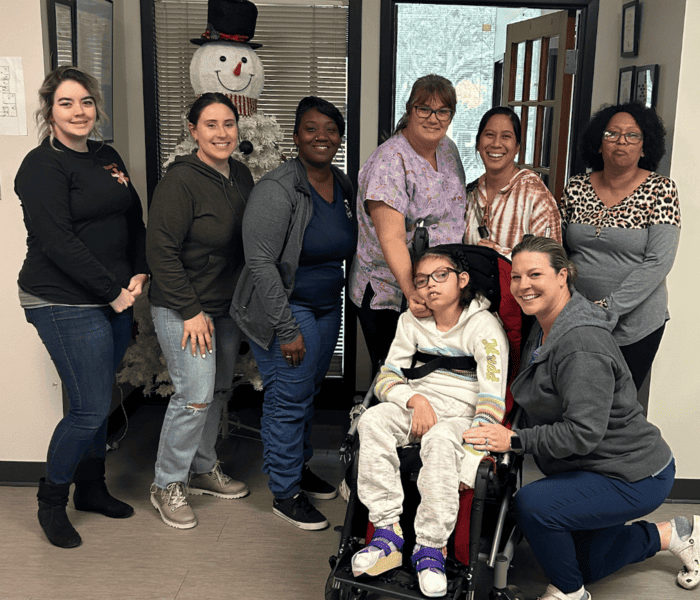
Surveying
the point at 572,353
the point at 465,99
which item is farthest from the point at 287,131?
the point at 465,99

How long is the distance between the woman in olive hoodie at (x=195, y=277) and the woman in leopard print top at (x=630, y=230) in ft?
4.17

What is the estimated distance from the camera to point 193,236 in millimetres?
2619

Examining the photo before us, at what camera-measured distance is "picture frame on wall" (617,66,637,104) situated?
10.8ft

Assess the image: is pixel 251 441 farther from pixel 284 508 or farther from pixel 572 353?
pixel 572 353

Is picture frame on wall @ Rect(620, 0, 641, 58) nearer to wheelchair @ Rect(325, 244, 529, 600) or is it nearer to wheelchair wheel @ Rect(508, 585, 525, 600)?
wheelchair @ Rect(325, 244, 529, 600)

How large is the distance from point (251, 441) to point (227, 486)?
58 cm

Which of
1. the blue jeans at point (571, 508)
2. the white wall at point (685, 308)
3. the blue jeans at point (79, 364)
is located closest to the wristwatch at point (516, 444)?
the blue jeans at point (571, 508)

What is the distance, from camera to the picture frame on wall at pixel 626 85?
10.8ft

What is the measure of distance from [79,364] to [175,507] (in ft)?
2.28

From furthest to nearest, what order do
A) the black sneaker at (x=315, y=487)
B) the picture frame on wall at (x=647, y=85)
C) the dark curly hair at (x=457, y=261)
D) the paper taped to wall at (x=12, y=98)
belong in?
the black sneaker at (x=315, y=487) < the picture frame on wall at (x=647, y=85) < the paper taped to wall at (x=12, y=98) < the dark curly hair at (x=457, y=261)

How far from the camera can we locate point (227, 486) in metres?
3.09

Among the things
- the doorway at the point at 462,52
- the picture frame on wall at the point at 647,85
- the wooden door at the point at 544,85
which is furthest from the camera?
the doorway at the point at 462,52

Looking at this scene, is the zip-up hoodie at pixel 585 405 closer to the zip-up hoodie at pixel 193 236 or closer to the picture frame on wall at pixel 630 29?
the zip-up hoodie at pixel 193 236

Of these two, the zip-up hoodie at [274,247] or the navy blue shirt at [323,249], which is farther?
the navy blue shirt at [323,249]
